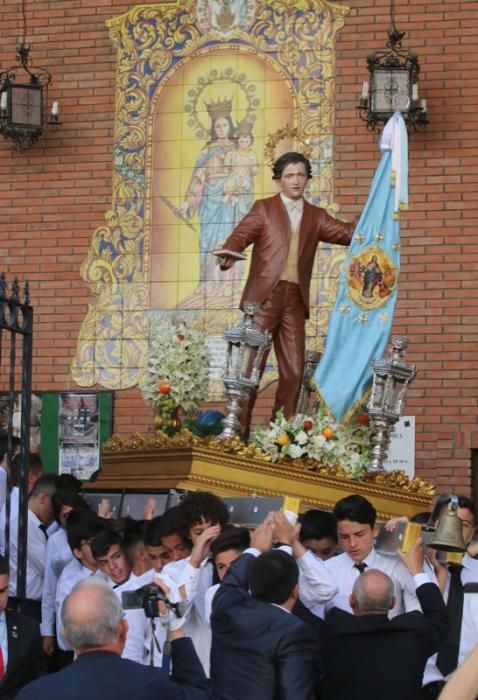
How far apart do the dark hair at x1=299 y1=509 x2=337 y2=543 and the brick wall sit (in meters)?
4.11

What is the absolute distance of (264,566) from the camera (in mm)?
5805

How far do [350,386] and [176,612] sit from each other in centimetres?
472

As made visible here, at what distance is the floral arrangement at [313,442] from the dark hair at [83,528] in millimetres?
1443

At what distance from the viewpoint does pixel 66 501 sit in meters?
9.08

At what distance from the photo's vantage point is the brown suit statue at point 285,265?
10227 mm

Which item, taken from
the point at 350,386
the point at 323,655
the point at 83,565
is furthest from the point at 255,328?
the point at 323,655

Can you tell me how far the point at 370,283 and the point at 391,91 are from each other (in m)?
2.42

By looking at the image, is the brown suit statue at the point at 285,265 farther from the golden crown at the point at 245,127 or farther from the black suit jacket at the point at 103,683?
the black suit jacket at the point at 103,683

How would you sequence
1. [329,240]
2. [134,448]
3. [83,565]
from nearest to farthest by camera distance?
[83,565], [134,448], [329,240]

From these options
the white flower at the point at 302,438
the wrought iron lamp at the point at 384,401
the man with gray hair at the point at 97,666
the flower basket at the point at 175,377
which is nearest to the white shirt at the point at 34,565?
the flower basket at the point at 175,377

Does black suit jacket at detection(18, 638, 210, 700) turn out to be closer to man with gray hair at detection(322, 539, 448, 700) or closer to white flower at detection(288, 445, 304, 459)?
man with gray hair at detection(322, 539, 448, 700)

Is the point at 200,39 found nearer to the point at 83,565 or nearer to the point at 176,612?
the point at 83,565

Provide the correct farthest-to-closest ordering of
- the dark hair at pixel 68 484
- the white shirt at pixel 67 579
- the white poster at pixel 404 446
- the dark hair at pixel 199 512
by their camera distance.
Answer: the white poster at pixel 404 446 → the dark hair at pixel 68 484 → the white shirt at pixel 67 579 → the dark hair at pixel 199 512

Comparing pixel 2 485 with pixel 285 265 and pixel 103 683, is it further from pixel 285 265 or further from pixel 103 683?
pixel 103 683
